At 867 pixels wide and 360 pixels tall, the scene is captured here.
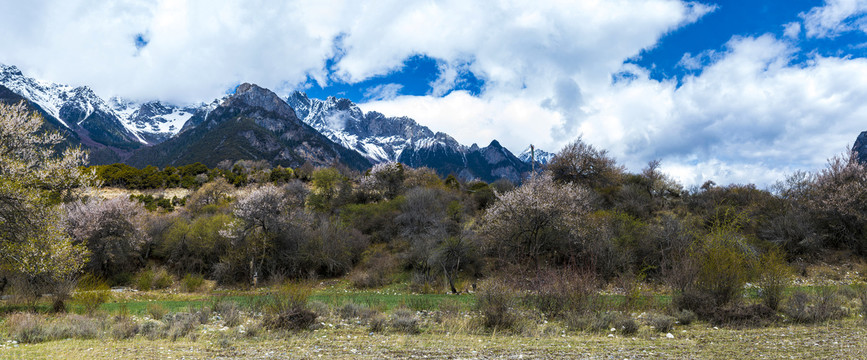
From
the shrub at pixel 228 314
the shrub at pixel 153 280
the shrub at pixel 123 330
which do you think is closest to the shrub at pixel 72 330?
the shrub at pixel 123 330

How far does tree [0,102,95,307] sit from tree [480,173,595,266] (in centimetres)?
2136

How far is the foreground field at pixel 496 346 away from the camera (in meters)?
8.91

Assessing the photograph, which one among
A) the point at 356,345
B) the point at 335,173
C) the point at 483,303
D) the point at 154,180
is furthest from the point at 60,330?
the point at 154,180

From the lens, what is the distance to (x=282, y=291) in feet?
44.8

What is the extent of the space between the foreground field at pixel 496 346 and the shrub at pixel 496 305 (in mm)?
972

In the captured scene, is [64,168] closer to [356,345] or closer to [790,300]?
[356,345]

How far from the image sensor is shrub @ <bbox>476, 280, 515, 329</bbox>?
1270cm

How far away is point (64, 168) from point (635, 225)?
107 ft

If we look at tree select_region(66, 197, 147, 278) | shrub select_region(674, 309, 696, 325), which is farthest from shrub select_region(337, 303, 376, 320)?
tree select_region(66, 197, 147, 278)

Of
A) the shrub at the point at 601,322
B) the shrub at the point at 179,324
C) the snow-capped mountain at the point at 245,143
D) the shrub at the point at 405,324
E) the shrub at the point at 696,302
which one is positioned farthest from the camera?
the snow-capped mountain at the point at 245,143

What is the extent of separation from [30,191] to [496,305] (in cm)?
1708

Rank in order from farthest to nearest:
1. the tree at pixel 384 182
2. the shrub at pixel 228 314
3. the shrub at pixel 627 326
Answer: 1. the tree at pixel 384 182
2. the shrub at pixel 228 314
3. the shrub at pixel 627 326

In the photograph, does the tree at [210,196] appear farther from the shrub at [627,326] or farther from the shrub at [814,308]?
the shrub at [814,308]

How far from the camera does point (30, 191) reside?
14.3 metres
